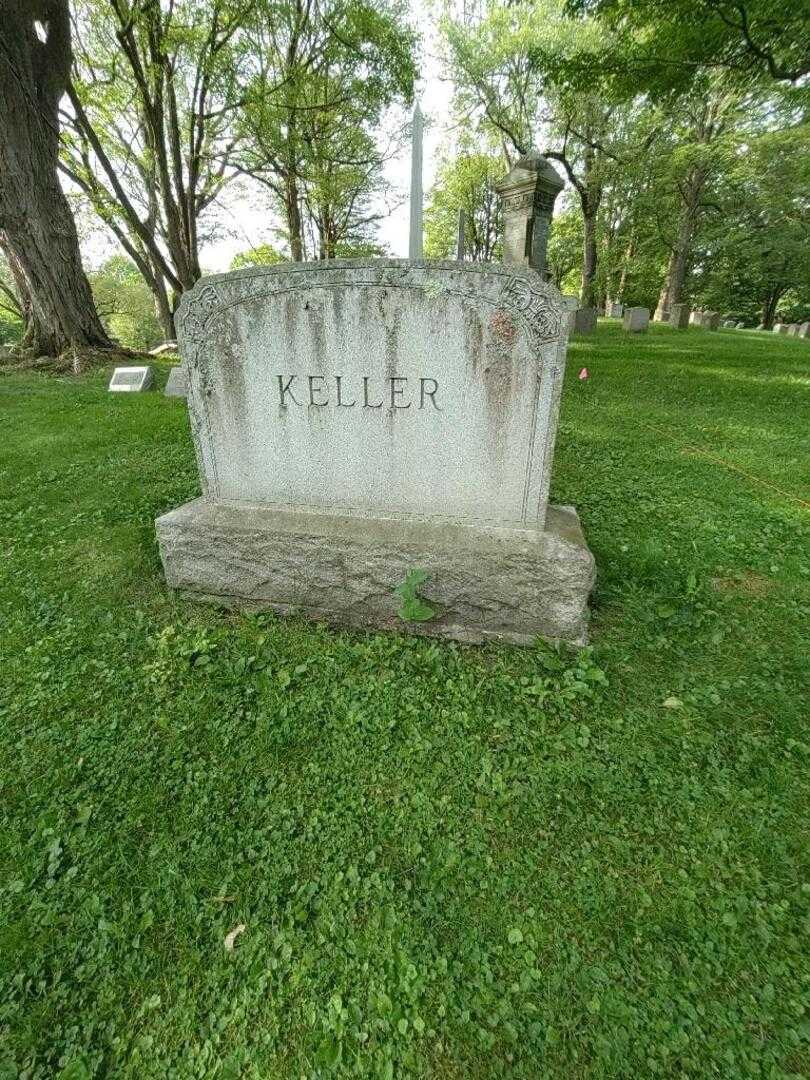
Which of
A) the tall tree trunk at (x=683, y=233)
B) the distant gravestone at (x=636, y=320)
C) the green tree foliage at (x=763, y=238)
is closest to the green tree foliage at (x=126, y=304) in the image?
the distant gravestone at (x=636, y=320)

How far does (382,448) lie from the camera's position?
106 inches

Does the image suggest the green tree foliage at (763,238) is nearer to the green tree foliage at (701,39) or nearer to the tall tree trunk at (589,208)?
the tall tree trunk at (589,208)

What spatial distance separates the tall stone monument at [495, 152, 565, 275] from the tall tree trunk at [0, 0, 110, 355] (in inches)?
329

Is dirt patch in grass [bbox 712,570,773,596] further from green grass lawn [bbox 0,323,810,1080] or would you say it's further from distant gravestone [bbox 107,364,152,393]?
distant gravestone [bbox 107,364,152,393]

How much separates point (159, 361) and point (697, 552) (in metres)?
11.8

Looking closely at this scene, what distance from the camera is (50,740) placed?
216 cm

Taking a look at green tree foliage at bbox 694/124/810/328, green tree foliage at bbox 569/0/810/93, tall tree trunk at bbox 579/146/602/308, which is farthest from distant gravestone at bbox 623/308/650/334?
green tree foliage at bbox 569/0/810/93

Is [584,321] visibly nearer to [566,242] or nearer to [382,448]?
→ [382,448]

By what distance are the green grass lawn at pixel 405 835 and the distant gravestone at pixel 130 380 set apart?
5.79m

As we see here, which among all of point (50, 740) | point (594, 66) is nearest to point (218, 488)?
point (50, 740)

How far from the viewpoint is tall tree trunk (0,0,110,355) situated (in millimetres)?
8117

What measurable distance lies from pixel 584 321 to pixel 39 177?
44.2 ft

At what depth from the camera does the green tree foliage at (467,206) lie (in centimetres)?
2834

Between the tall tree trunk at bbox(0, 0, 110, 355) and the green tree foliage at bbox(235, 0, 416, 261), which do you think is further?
the green tree foliage at bbox(235, 0, 416, 261)
